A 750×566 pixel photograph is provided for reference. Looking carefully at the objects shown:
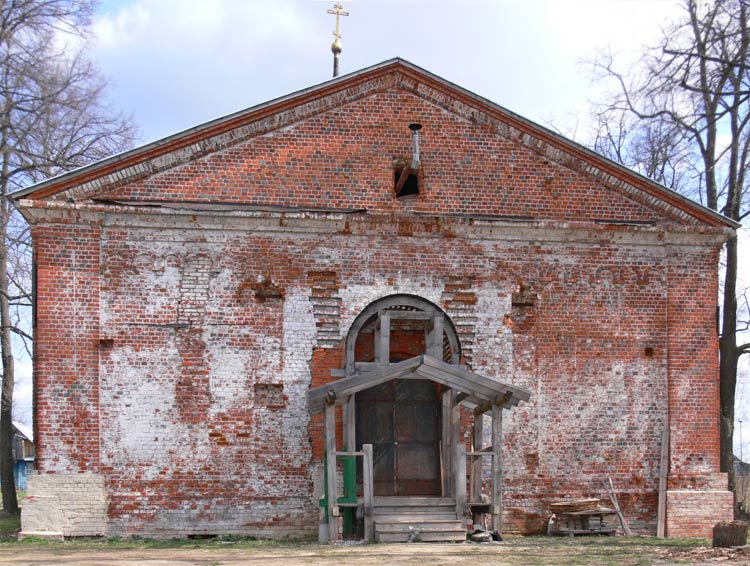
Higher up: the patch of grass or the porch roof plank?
the porch roof plank

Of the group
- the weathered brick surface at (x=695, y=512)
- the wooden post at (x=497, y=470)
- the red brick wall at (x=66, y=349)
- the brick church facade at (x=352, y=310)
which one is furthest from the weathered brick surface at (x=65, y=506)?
the weathered brick surface at (x=695, y=512)

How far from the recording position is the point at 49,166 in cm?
2002

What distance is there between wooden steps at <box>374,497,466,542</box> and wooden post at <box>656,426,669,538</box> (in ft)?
11.6

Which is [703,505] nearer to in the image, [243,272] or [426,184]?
[426,184]

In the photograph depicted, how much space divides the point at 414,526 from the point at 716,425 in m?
5.42

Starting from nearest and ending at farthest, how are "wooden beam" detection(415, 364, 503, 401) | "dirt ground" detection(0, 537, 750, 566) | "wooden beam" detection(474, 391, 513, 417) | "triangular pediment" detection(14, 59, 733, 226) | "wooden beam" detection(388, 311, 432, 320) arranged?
"dirt ground" detection(0, 537, 750, 566) < "wooden beam" detection(415, 364, 503, 401) < "wooden beam" detection(474, 391, 513, 417) < "wooden beam" detection(388, 311, 432, 320) < "triangular pediment" detection(14, 59, 733, 226)

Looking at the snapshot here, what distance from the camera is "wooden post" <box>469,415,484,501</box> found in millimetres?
13539

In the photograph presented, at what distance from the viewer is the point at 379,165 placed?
47.1 ft

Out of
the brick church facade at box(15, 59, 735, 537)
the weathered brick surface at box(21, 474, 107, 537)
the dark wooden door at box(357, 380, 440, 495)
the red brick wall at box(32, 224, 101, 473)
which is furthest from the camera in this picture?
the dark wooden door at box(357, 380, 440, 495)

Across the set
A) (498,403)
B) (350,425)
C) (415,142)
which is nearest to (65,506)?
(350,425)

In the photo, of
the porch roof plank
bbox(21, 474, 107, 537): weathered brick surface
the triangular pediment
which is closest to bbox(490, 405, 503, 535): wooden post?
the porch roof plank

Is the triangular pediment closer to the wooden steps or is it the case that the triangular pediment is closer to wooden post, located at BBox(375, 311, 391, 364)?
wooden post, located at BBox(375, 311, 391, 364)

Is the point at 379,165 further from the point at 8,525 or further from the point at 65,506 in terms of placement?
the point at 8,525

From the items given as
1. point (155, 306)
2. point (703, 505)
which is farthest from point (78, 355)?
point (703, 505)
